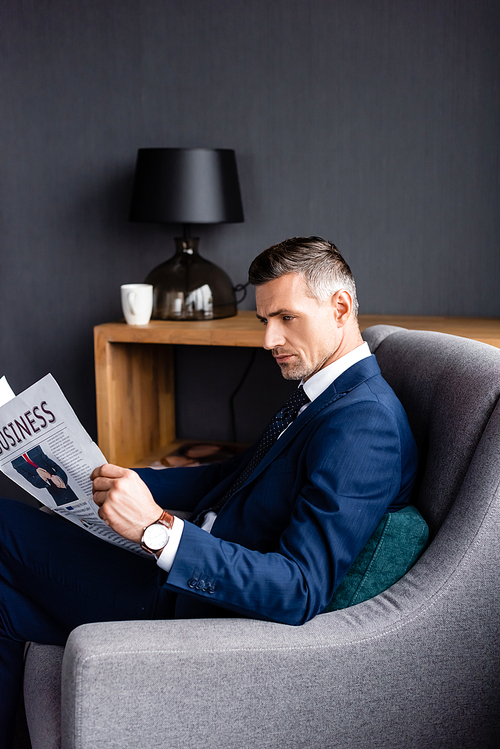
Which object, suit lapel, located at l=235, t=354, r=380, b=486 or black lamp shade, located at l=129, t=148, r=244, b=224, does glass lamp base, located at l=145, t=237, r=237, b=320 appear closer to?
black lamp shade, located at l=129, t=148, r=244, b=224

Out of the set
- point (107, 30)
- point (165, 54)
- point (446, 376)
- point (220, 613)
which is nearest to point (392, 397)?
point (446, 376)

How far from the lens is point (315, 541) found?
0.94m

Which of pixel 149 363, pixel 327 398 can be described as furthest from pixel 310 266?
pixel 149 363

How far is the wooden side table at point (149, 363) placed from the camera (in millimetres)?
1890

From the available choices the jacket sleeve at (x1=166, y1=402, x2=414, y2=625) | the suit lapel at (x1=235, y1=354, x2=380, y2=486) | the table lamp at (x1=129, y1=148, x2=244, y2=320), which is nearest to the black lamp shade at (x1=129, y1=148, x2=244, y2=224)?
the table lamp at (x1=129, y1=148, x2=244, y2=320)

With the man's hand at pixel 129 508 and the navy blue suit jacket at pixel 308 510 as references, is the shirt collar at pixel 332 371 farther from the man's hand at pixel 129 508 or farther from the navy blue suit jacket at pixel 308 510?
the man's hand at pixel 129 508

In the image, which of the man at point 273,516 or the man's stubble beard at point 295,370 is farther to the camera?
the man's stubble beard at point 295,370

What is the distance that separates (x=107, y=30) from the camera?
2279 mm

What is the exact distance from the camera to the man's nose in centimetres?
118

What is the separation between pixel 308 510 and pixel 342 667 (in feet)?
0.71

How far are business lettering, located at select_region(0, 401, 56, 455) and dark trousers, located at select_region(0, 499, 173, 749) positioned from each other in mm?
238

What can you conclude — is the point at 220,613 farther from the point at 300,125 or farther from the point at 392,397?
the point at 300,125

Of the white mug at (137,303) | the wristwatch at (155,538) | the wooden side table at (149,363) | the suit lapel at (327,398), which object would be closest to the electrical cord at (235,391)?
the wooden side table at (149,363)

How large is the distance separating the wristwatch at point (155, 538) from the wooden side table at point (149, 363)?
0.96 m
